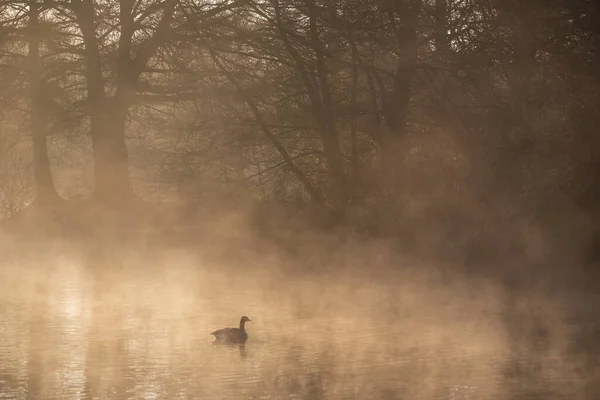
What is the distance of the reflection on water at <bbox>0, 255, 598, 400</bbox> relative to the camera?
1204 centimetres

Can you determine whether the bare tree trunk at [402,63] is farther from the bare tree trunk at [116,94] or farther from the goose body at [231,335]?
the goose body at [231,335]

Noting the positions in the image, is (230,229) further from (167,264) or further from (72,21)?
(72,21)

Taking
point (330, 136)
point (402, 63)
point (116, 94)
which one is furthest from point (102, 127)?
point (402, 63)

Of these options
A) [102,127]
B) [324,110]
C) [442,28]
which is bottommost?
[324,110]

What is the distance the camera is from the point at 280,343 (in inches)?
584

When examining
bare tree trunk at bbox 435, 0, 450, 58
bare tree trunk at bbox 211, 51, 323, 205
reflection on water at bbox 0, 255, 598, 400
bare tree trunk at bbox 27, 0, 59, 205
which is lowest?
reflection on water at bbox 0, 255, 598, 400

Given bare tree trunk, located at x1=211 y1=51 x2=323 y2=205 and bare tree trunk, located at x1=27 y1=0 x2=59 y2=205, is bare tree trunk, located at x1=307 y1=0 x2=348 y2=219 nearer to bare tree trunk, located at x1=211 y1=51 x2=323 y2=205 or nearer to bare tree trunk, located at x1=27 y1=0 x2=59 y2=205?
bare tree trunk, located at x1=211 y1=51 x2=323 y2=205

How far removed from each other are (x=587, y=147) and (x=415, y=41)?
455cm

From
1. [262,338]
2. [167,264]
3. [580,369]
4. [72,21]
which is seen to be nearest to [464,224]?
[167,264]

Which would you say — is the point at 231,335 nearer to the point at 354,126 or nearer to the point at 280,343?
the point at 280,343

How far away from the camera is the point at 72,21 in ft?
104

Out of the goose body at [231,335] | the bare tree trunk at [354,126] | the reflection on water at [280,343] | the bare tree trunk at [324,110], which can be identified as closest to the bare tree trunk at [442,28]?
the bare tree trunk at [354,126]

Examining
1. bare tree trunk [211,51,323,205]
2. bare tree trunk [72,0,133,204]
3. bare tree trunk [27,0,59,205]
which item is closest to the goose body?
bare tree trunk [211,51,323,205]

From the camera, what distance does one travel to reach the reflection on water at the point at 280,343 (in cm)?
1204
